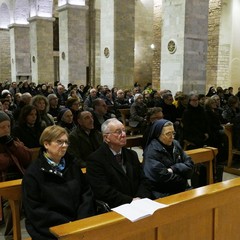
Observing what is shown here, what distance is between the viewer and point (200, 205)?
231 centimetres

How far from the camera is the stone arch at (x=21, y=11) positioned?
2109 centimetres

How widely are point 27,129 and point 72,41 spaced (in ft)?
38.3

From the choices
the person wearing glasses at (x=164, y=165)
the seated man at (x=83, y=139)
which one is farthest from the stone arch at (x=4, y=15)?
the person wearing glasses at (x=164, y=165)

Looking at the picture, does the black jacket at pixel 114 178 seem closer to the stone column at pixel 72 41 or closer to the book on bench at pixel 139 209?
the book on bench at pixel 139 209

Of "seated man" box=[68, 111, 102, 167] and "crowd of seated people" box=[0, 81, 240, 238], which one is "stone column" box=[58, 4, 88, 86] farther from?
"seated man" box=[68, 111, 102, 167]

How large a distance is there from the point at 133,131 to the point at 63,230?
7001 millimetres

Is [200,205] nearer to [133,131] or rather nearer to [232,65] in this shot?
[133,131]

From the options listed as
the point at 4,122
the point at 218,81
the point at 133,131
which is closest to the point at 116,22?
the point at 133,131

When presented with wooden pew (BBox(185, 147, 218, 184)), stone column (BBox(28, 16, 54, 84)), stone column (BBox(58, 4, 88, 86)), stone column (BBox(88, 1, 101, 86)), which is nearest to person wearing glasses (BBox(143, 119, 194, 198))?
wooden pew (BBox(185, 147, 218, 184))

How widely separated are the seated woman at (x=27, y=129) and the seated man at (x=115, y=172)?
1817mm

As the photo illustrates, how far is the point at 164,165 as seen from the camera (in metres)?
3.57

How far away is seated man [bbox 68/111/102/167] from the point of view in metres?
A: 4.38

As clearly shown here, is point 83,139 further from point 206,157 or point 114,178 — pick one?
point 206,157

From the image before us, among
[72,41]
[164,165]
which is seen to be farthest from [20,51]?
[164,165]
